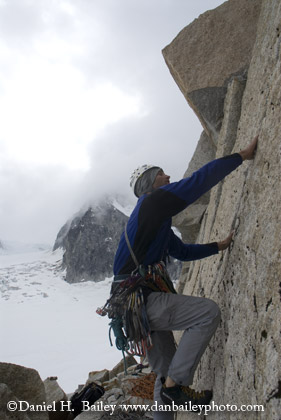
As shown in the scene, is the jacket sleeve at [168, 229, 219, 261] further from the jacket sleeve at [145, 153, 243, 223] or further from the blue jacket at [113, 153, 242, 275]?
the jacket sleeve at [145, 153, 243, 223]

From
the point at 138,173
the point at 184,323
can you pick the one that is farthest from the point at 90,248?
the point at 184,323

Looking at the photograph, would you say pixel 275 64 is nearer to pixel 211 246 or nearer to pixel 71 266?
pixel 211 246

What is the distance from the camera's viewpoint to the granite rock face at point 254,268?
2.60 m

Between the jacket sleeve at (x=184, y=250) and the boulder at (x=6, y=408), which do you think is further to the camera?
the boulder at (x=6, y=408)

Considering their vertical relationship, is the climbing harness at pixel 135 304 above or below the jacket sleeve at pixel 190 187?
below

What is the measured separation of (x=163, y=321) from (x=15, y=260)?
673 feet

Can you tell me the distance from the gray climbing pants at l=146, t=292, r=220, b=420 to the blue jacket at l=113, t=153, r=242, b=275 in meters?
0.51

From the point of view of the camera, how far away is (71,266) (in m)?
160

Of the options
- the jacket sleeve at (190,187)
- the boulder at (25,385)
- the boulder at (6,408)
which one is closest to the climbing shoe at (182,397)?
the jacket sleeve at (190,187)

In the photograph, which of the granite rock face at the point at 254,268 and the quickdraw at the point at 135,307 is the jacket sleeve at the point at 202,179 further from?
the quickdraw at the point at 135,307

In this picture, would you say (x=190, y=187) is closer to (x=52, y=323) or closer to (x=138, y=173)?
(x=138, y=173)

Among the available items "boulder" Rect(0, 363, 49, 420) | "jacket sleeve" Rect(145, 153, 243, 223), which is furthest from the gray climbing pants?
"boulder" Rect(0, 363, 49, 420)

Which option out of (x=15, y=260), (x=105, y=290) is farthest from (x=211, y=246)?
(x=15, y=260)

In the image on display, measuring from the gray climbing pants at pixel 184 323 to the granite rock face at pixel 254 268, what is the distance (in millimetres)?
286
